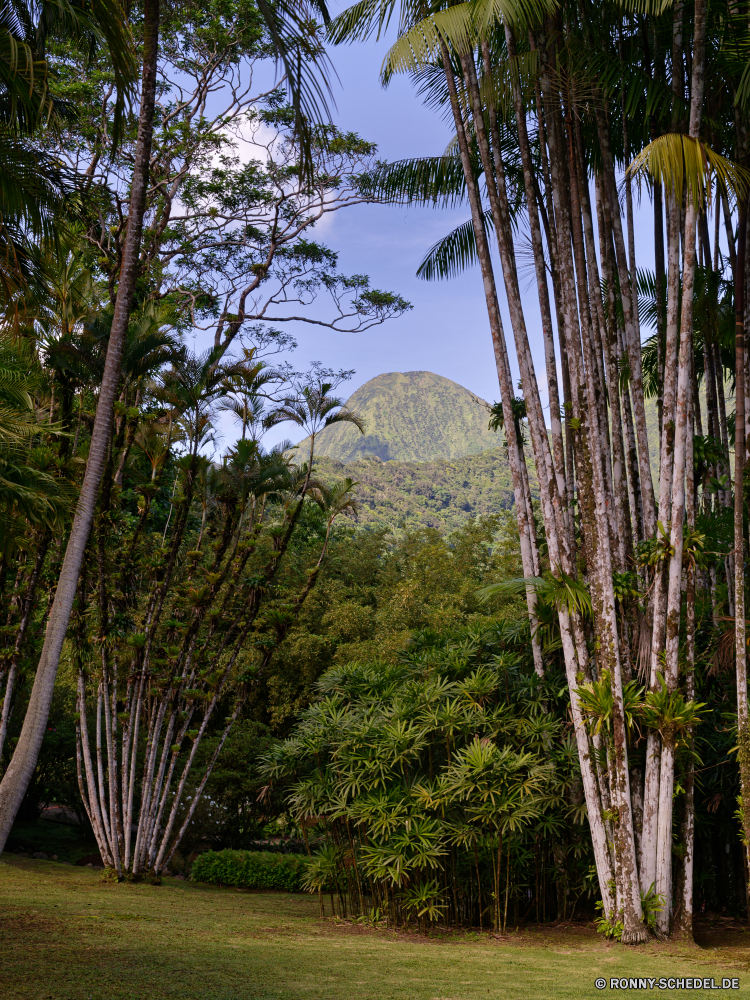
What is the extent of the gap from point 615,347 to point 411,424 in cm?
12068

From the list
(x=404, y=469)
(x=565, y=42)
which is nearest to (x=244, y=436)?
(x=565, y=42)

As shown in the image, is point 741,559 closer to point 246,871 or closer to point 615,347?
point 615,347

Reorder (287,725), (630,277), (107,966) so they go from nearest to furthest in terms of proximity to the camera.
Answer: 1. (107,966)
2. (630,277)
3. (287,725)

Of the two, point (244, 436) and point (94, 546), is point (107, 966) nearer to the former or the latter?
point (94, 546)

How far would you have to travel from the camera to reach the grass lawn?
12.1ft

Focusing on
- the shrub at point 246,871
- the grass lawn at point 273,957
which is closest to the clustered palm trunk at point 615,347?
the grass lawn at point 273,957

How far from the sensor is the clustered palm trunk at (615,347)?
5926 mm

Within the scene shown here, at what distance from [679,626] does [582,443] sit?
1.87 m

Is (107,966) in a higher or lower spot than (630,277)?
lower

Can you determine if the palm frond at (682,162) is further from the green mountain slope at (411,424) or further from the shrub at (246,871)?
the green mountain slope at (411,424)

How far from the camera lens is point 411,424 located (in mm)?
128000

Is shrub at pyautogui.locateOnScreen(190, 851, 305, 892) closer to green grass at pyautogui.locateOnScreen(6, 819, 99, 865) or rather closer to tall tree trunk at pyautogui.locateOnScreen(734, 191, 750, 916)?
green grass at pyautogui.locateOnScreen(6, 819, 99, 865)

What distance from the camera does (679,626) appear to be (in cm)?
616

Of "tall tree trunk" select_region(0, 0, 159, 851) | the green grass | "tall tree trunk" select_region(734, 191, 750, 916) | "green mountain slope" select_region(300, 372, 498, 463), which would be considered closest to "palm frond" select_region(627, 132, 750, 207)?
"tall tree trunk" select_region(734, 191, 750, 916)
